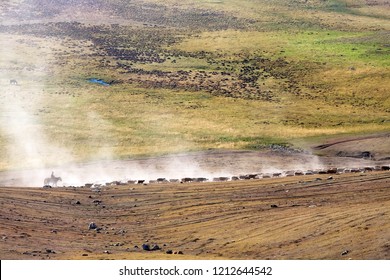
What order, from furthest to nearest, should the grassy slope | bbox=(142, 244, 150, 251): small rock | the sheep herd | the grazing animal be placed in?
the grassy slope
the grazing animal
the sheep herd
bbox=(142, 244, 150, 251): small rock

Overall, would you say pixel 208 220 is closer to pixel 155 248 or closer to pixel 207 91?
pixel 155 248

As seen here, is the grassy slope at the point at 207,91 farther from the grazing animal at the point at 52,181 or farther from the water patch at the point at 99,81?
the grazing animal at the point at 52,181

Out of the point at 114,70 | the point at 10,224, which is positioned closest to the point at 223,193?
the point at 10,224

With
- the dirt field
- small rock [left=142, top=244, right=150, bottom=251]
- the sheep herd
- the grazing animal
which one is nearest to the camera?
the dirt field

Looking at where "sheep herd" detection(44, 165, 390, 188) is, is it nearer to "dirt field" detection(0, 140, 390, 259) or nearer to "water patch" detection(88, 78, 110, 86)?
"dirt field" detection(0, 140, 390, 259)

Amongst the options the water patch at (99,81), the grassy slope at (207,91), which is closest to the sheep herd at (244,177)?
the grassy slope at (207,91)

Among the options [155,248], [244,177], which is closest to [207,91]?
[244,177]

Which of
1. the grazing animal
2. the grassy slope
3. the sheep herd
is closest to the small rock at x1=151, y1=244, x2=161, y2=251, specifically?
the sheep herd
